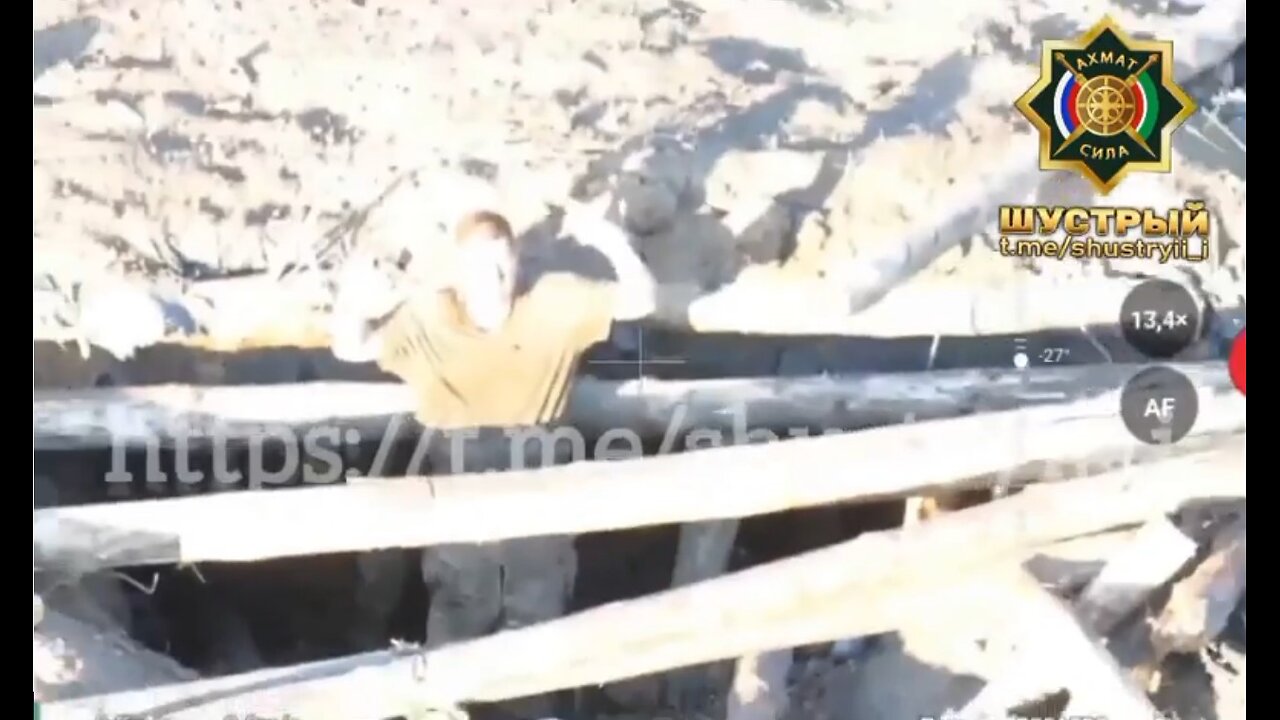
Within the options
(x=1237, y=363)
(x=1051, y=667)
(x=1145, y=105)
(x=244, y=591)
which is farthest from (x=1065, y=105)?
(x=244, y=591)

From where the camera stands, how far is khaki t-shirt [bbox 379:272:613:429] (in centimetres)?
97

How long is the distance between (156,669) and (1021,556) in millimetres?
796

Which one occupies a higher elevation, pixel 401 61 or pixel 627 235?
pixel 401 61

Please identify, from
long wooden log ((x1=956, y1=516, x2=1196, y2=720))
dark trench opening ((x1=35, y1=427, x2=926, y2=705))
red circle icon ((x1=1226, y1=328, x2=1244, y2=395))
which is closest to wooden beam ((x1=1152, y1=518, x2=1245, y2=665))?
long wooden log ((x1=956, y1=516, x2=1196, y2=720))

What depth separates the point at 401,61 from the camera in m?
0.98

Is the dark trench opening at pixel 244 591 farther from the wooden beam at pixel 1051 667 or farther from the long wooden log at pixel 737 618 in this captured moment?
the wooden beam at pixel 1051 667

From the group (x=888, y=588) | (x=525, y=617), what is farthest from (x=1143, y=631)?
(x=525, y=617)

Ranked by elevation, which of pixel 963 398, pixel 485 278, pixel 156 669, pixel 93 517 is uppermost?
pixel 485 278

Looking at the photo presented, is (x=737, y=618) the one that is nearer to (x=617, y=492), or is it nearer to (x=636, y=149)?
(x=617, y=492)

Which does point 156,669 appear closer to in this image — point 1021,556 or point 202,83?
point 202,83

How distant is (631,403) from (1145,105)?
0.58 meters

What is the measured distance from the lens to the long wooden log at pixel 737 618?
0.96 m

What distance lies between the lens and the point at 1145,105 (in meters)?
1.04

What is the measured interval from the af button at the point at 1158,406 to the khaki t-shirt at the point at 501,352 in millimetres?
509
